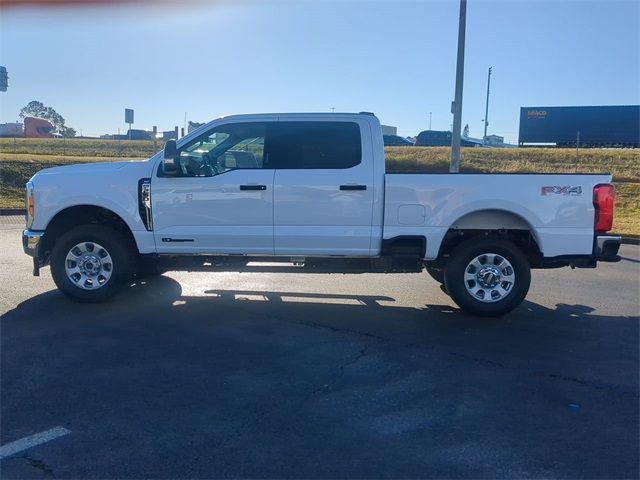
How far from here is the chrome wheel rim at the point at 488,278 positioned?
263 inches

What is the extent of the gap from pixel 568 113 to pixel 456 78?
135ft

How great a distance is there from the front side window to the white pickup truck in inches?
0.5

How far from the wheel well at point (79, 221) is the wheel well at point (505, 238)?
11.9ft

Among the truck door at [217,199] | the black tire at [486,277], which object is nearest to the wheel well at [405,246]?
the black tire at [486,277]

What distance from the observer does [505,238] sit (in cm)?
681

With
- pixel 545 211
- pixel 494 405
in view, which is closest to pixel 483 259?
pixel 545 211

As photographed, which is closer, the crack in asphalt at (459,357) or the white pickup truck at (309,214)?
the crack in asphalt at (459,357)

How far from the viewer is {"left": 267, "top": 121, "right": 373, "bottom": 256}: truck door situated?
6.62m

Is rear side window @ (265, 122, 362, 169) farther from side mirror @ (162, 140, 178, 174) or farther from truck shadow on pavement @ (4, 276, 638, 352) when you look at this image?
truck shadow on pavement @ (4, 276, 638, 352)

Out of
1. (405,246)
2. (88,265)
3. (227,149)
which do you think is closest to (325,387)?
(405,246)

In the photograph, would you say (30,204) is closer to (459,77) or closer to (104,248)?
(104,248)

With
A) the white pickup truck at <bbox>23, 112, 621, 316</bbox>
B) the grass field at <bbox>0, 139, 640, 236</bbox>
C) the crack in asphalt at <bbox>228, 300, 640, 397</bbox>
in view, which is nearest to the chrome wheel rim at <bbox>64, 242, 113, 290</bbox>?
the white pickup truck at <bbox>23, 112, 621, 316</bbox>

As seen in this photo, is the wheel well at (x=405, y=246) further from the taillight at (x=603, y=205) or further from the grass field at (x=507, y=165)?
the grass field at (x=507, y=165)

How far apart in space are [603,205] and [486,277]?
145 cm
